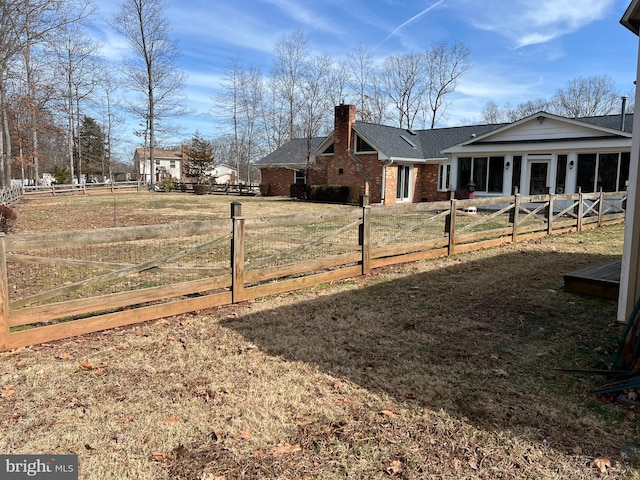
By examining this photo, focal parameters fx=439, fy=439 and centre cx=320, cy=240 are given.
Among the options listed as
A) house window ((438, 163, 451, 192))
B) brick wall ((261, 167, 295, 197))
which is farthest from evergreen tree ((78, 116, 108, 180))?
house window ((438, 163, 451, 192))

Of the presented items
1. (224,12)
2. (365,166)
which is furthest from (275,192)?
(224,12)

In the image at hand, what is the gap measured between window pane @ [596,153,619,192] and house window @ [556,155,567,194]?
1262 millimetres

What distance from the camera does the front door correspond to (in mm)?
19359

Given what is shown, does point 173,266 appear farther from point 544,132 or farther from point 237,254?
point 544,132

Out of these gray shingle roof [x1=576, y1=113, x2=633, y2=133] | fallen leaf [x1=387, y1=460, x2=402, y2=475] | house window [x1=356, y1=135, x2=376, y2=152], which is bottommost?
fallen leaf [x1=387, y1=460, x2=402, y2=475]

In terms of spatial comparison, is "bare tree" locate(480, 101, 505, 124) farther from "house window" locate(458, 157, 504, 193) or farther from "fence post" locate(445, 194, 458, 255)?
"fence post" locate(445, 194, 458, 255)

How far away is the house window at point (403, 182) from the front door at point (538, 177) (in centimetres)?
741

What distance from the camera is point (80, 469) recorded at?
2516 mm

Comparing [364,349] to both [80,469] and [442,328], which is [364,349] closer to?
[442,328]

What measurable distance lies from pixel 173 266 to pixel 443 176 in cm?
2104

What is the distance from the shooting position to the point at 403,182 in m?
25.5

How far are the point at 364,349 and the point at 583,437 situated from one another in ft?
6.45

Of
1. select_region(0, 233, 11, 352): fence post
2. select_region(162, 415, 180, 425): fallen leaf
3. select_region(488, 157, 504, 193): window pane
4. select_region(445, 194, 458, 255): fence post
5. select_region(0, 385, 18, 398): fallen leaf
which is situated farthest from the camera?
select_region(488, 157, 504, 193): window pane

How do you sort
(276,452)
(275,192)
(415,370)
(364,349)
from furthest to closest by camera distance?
(275,192) < (364,349) < (415,370) < (276,452)
